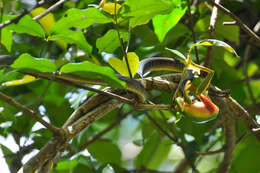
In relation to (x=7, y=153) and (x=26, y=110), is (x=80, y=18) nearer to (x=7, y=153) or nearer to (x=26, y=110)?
(x=26, y=110)

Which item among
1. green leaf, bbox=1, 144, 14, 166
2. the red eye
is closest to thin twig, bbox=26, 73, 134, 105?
the red eye

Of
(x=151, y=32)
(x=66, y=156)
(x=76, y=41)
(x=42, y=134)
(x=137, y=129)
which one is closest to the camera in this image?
(x=76, y=41)

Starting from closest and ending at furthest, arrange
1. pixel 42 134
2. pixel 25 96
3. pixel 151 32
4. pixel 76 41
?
pixel 76 41 → pixel 42 134 → pixel 151 32 → pixel 25 96

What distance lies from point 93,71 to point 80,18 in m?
0.18

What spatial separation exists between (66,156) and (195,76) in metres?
0.94

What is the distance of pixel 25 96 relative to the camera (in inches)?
77.5

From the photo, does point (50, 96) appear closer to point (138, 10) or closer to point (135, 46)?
point (135, 46)

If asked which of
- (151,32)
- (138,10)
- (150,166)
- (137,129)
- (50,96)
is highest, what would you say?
(138,10)

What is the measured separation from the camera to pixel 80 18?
103cm

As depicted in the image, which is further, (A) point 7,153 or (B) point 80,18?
(A) point 7,153

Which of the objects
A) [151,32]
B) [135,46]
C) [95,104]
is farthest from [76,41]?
[135,46]

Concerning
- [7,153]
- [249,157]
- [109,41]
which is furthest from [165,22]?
[249,157]

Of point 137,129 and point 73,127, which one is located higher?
point 73,127

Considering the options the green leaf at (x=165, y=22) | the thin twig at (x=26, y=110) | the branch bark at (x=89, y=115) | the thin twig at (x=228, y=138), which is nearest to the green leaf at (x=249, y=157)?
the thin twig at (x=228, y=138)
